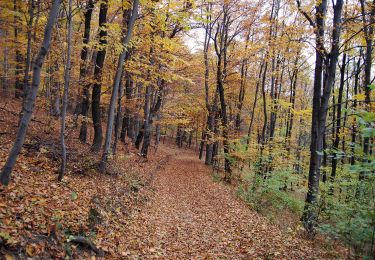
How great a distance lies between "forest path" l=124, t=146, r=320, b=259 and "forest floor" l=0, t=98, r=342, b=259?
3 centimetres

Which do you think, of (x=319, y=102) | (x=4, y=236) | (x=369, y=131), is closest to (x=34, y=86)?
(x=4, y=236)

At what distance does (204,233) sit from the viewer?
8086mm

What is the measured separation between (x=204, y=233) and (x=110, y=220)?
2.92 metres

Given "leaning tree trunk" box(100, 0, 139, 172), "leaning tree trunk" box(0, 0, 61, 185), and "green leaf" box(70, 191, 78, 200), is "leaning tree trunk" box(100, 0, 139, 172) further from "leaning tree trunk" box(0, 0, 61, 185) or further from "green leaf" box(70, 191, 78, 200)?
"leaning tree trunk" box(0, 0, 61, 185)

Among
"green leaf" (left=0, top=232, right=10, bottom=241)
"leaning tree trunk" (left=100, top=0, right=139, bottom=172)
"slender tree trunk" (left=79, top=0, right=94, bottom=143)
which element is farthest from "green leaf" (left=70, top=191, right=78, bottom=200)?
"slender tree trunk" (left=79, top=0, right=94, bottom=143)

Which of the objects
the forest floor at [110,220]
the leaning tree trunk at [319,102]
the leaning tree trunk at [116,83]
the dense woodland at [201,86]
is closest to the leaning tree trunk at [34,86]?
the dense woodland at [201,86]

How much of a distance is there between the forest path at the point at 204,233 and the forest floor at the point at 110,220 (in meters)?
0.03

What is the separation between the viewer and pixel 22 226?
→ 4.52m

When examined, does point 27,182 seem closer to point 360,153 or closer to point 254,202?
point 360,153

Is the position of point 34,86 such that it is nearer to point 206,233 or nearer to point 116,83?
point 116,83

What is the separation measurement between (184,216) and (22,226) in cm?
596

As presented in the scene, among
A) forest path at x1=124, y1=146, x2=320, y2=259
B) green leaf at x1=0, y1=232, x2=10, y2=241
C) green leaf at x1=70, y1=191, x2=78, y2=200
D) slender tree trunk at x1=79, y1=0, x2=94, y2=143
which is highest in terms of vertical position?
slender tree trunk at x1=79, y1=0, x2=94, y2=143

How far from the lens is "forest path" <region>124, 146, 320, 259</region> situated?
647 centimetres

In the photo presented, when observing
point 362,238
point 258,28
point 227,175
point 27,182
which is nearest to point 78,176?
point 27,182
